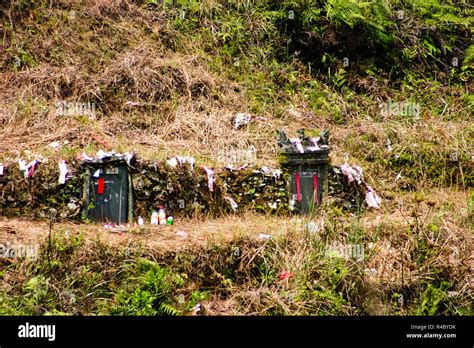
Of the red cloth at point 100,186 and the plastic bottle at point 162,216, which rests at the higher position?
the red cloth at point 100,186

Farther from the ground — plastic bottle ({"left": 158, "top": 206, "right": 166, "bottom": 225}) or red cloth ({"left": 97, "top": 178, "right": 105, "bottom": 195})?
red cloth ({"left": 97, "top": 178, "right": 105, "bottom": 195})

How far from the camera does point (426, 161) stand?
7.94 metres

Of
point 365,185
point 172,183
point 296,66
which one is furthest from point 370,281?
point 296,66

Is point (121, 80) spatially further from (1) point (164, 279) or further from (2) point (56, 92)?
(1) point (164, 279)

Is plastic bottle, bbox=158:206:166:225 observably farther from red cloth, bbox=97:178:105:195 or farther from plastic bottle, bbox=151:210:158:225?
red cloth, bbox=97:178:105:195

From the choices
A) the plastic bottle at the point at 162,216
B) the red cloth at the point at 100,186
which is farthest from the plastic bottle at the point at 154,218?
the red cloth at the point at 100,186

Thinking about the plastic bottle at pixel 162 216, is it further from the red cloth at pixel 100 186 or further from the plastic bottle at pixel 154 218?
the red cloth at pixel 100 186

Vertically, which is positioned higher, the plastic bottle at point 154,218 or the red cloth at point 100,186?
the red cloth at point 100,186

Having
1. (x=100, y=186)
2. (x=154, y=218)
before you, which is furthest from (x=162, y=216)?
(x=100, y=186)

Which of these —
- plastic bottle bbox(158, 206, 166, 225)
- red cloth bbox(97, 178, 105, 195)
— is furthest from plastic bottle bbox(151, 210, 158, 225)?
red cloth bbox(97, 178, 105, 195)

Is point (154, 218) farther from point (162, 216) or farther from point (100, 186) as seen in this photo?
point (100, 186)

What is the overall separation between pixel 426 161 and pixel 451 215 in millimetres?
1713

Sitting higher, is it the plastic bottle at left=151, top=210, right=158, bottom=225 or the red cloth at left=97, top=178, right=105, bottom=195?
the red cloth at left=97, top=178, right=105, bottom=195

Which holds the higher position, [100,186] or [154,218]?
[100,186]
